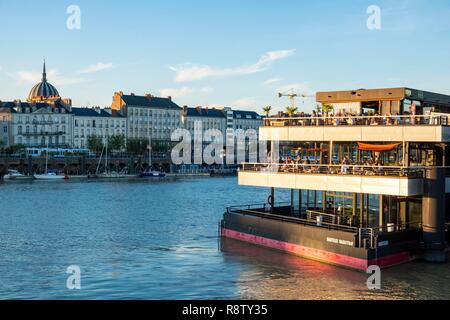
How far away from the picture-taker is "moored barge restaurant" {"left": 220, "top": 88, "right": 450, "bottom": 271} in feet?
116

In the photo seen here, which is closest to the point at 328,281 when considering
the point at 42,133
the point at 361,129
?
the point at 361,129

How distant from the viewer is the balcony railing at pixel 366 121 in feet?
122

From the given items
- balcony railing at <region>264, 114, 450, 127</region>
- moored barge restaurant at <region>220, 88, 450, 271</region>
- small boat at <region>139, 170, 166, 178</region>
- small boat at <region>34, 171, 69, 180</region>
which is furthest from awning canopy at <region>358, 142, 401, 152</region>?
small boat at <region>139, 170, 166, 178</region>

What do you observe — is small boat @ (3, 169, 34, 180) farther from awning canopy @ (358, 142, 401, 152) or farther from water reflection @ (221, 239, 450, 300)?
awning canopy @ (358, 142, 401, 152)

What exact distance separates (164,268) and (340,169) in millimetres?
12967

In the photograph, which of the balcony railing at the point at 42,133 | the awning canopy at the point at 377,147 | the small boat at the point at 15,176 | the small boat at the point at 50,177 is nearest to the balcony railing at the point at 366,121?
the awning canopy at the point at 377,147

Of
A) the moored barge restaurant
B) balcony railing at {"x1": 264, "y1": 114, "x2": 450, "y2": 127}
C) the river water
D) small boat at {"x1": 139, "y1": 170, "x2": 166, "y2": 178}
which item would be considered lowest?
the river water

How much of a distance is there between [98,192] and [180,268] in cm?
7587

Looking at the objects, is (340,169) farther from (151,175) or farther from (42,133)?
(42,133)

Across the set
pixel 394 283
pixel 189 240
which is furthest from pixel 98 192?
pixel 394 283

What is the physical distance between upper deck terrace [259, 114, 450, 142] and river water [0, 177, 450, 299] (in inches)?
308

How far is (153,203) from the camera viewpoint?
89688 millimetres

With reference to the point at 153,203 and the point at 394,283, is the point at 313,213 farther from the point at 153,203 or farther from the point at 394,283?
the point at 153,203

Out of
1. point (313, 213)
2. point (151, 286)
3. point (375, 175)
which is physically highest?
point (375, 175)
